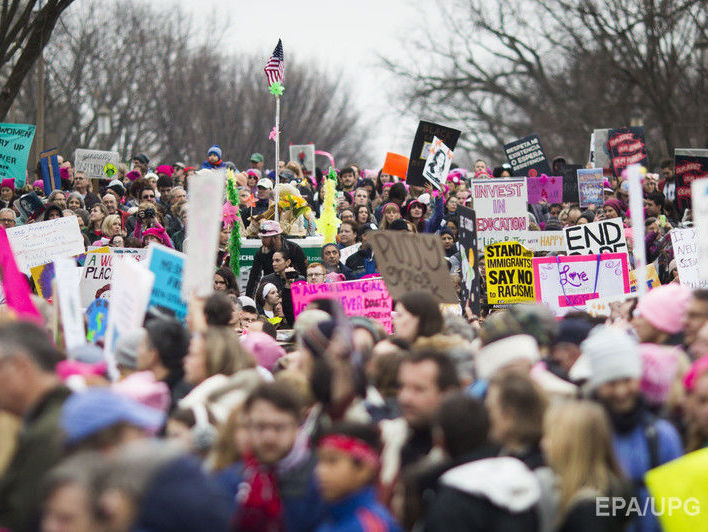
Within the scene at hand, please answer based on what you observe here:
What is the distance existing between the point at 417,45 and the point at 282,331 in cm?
4219

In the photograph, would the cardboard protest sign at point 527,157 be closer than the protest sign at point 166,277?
No

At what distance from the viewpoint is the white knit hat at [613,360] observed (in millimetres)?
5350

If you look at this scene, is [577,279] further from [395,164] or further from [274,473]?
[395,164]

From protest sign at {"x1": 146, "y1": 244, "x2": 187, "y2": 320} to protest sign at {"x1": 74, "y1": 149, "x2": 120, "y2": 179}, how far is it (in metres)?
13.5

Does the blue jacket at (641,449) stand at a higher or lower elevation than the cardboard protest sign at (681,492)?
higher

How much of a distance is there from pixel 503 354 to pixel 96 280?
7113 mm

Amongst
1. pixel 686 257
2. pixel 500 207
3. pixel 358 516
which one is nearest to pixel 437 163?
pixel 500 207

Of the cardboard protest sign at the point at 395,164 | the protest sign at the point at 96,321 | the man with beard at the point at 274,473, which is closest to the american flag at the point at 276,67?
the cardboard protest sign at the point at 395,164

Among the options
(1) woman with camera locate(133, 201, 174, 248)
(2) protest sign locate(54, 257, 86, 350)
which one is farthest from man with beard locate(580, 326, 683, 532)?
(1) woman with camera locate(133, 201, 174, 248)

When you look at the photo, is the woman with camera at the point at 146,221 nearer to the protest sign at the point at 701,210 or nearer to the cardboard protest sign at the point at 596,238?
the cardboard protest sign at the point at 596,238

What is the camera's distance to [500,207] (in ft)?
45.9

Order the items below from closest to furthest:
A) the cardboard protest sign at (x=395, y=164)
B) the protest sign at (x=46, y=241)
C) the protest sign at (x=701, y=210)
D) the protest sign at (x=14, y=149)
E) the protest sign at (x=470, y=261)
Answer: the protest sign at (x=701, y=210), the protest sign at (x=470, y=261), the protest sign at (x=46, y=241), the protest sign at (x=14, y=149), the cardboard protest sign at (x=395, y=164)

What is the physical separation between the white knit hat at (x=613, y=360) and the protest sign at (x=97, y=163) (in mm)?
17264

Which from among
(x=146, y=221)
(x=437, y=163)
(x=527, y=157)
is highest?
(x=527, y=157)
